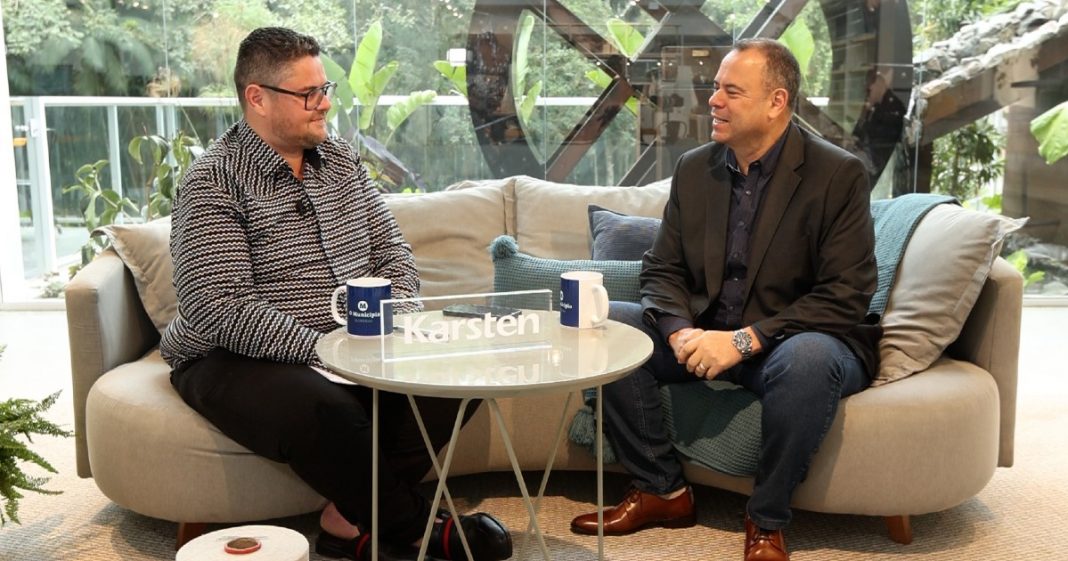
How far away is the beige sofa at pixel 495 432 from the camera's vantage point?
2576 mm

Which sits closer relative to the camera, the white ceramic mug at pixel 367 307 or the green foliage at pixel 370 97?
the white ceramic mug at pixel 367 307

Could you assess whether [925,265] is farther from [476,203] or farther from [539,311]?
[476,203]

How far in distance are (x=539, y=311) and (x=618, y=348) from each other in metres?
0.25

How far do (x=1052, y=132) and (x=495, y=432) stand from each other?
12.9 ft

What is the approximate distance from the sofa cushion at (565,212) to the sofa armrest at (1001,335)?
98cm

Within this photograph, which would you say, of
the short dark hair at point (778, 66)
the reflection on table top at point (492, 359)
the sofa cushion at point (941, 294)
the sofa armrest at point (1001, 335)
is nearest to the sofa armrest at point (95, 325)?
the reflection on table top at point (492, 359)

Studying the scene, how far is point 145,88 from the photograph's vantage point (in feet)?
17.9

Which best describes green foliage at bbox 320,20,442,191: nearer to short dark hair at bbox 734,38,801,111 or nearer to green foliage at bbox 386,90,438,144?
green foliage at bbox 386,90,438,144

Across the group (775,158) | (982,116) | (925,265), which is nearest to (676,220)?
(775,158)

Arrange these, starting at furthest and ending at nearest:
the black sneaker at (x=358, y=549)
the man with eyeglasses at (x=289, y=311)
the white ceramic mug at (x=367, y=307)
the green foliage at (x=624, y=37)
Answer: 1. the green foliage at (x=624, y=37)
2. the black sneaker at (x=358, y=549)
3. the man with eyeglasses at (x=289, y=311)
4. the white ceramic mug at (x=367, y=307)

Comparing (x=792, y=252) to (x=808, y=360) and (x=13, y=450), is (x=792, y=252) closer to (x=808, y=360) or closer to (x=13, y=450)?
(x=808, y=360)

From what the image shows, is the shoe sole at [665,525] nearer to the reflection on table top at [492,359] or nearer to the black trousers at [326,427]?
the black trousers at [326,427]

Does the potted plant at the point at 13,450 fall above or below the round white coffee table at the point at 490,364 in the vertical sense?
below

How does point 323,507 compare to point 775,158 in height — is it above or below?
below
